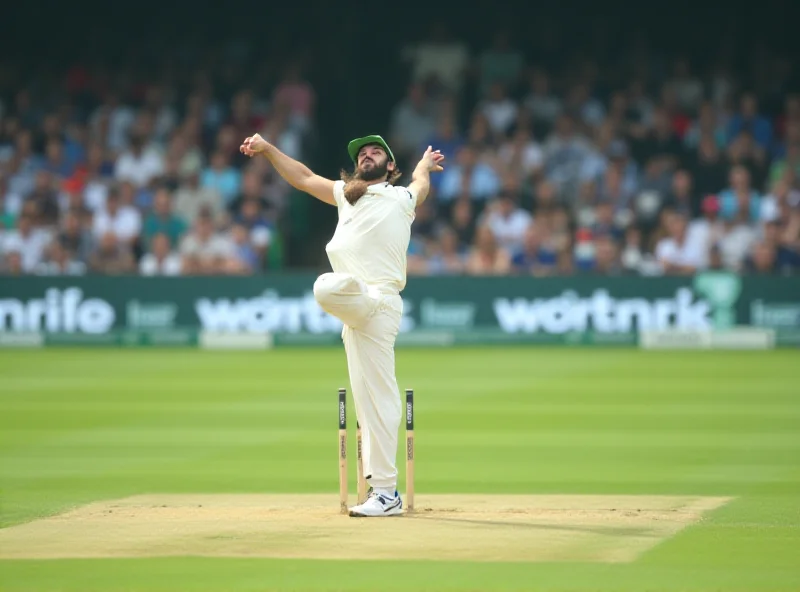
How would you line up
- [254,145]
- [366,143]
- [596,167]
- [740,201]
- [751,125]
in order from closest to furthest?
1. [254,145]
2. [366,143]
3. [740,201]
4. [596,167]
5. [751,125]

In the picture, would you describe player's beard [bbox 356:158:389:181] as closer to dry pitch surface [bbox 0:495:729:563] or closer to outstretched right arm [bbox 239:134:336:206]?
outstretched right arm [bbox 239:134:336:206]

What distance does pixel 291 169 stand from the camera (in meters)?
8.45

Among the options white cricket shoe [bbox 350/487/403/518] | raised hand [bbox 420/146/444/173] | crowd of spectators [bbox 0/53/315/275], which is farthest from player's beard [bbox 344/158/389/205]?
crowd of spectators [bbox 0/53/315/275]

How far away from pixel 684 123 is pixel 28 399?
521 inches

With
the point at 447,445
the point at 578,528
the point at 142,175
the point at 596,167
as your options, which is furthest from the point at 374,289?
the point at 142,175

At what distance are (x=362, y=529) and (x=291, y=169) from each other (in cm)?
205

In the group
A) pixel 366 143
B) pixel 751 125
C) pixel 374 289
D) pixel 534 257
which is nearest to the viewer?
pixel 374 289

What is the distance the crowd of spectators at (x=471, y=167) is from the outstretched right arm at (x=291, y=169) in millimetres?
13381

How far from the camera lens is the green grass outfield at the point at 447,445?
672cm

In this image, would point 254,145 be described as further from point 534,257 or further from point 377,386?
point 534,257

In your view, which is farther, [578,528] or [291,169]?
[291,169]

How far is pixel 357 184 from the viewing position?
8.34 meters

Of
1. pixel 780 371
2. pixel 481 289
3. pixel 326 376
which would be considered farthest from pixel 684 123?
pixel 326 376

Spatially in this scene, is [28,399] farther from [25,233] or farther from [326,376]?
[25,233]
